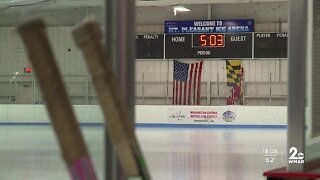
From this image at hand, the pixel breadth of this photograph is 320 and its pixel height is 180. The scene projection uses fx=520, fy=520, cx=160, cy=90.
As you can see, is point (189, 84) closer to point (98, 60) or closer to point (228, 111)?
point (228, 111)

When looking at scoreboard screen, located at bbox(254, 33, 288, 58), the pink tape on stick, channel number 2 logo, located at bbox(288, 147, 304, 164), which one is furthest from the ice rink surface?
scoreboard screen, located at bbox(254, 33, 288, 58)

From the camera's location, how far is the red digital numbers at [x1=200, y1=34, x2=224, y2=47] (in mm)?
16438

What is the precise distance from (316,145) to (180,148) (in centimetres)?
589

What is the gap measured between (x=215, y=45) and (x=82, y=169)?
52.3 feet

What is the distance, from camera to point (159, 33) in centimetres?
1797

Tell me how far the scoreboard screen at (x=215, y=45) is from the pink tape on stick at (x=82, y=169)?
52.1 feet

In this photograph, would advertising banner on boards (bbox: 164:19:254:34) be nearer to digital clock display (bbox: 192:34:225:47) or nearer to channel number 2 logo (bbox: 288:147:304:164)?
digital clock display (bbox: 192:34:225:47)

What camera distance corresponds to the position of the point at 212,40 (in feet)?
54.1

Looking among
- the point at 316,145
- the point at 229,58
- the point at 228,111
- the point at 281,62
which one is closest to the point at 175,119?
the point at 228,111

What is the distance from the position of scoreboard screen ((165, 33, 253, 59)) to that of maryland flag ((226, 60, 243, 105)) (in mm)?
554

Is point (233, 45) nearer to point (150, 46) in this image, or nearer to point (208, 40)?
point (208, 40)
